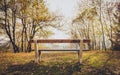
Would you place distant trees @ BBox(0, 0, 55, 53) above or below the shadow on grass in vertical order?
above

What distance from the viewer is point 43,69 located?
13.3m

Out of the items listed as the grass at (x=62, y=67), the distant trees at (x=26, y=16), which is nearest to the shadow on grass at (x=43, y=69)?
the grass at (x=62, y=67)

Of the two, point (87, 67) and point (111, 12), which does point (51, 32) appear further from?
point (87, 67)

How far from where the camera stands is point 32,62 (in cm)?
1477

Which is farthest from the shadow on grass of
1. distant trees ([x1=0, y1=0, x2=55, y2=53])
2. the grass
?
distant trees ([x1=0, y1=0, x2=55, y2=53])

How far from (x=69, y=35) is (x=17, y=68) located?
39090mm

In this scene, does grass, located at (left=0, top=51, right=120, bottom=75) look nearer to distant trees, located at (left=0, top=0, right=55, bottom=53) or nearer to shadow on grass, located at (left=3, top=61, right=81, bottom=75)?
shadow on grass, located at (left=3, top=61, right=81, bottom=75)

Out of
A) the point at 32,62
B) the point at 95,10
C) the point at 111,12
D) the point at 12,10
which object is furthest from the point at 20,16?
the point at 32,62

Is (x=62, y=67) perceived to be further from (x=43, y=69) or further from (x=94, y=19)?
(x=94, y=19)

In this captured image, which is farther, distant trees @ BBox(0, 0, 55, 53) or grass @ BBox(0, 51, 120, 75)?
distant trees @ BBox(0, 0, 55, 53)

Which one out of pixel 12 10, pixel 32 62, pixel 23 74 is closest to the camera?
pixel 23 74

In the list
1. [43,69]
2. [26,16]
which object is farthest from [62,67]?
[26,16]

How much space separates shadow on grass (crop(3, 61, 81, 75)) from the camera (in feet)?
42.1

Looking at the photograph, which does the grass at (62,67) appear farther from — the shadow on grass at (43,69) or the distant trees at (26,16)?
the distant trees at (26,16)
